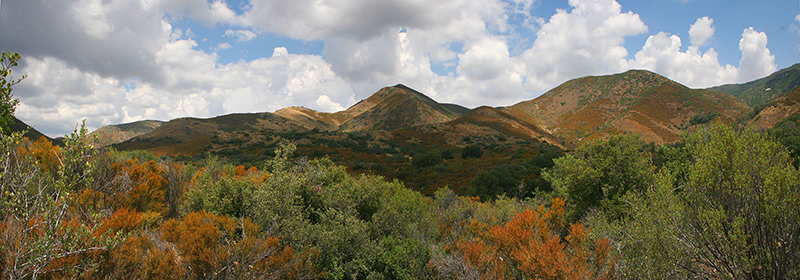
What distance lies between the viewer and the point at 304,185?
867 centimetres

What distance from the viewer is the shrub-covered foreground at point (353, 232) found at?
3734mm

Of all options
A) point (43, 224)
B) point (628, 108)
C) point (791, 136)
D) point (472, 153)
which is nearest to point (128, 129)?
point (472, 153)

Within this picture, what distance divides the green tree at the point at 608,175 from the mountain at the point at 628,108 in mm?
52000

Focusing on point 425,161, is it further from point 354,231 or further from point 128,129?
point 128,129

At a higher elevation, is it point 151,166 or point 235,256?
point 151,166

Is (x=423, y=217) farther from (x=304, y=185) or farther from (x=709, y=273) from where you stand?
(x=709, y=273)

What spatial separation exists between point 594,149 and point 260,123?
99.6 meters

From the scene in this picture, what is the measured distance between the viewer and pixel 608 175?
11344 mm

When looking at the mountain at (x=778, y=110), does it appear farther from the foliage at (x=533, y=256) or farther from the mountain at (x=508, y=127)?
the foliage at (x=533, y=256)

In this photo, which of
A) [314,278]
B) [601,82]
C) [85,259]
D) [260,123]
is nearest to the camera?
[85,259]

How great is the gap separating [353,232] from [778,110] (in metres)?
57.0

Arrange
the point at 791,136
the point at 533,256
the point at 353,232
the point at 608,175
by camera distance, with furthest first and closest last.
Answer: the point at 791,136 < the point at 608,175 < the point at 353,232 < the point at 533,256

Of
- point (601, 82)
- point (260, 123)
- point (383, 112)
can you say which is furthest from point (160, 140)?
point (601, 82)

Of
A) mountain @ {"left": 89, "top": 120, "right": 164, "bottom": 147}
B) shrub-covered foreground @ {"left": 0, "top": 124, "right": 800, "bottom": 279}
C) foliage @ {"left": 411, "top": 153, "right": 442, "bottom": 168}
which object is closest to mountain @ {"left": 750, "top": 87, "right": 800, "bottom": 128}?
foliage @ {"left": 411, "top": 153, "right": 442, "bottom": 168}
